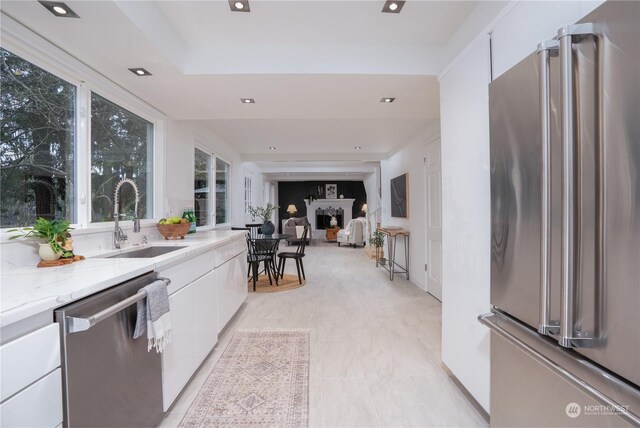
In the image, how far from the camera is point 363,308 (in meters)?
3.36

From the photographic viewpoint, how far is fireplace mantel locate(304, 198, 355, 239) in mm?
11844

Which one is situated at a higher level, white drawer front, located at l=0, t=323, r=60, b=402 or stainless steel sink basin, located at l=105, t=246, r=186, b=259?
stainless steel sink basin, located at l=105, t=246, r=186, b=259

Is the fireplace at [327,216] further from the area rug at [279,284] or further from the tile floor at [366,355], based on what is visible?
the tile floor at [366,355]

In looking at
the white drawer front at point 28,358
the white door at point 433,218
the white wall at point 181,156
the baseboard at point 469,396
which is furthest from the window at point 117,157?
the white door at point 433,218

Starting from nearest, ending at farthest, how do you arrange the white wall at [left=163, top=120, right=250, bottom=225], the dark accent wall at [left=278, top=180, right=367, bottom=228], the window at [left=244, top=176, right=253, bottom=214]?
the white wall at [left=163, top=120, right=250, bottom=225], the window at [left=244, top=176, right=253, bottom=214], the dark accent wall at [left=278, top=180, right=367, bottom=228]

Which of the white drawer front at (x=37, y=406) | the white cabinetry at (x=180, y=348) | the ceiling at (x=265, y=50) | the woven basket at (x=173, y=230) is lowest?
the white cabinetry at (x=180, y=348)

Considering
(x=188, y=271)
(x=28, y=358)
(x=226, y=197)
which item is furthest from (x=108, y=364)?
(x=226, y=197)

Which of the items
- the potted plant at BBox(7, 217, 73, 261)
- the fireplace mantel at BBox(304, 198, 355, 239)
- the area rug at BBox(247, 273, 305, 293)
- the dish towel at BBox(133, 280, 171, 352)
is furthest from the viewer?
the fireplace mantel at BBox(304, 198, 355, 239)

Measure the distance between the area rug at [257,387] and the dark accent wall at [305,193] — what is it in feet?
31.8

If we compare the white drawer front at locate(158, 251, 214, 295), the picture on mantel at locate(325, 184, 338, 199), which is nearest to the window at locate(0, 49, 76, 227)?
the white drawer front at locate(158, 251, 214, 295)

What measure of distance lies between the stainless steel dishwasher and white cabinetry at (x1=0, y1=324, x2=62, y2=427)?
1.3 inches

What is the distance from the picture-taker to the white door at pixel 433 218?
12.1ft

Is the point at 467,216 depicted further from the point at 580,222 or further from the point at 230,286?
the point at 230,286

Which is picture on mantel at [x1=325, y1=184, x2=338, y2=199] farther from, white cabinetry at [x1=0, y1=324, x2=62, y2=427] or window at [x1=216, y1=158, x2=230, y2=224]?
white cabinetry at [x1=0, y1=324, x2=62, y2=427]
